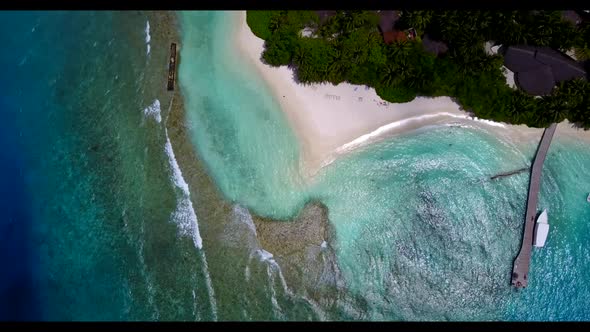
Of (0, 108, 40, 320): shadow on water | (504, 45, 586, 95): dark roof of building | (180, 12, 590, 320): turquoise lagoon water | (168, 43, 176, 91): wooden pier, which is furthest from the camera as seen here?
(168, 43, 176, 91): wooden pier

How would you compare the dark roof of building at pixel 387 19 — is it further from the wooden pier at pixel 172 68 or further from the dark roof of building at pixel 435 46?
the wooden pier at pixel 172 68

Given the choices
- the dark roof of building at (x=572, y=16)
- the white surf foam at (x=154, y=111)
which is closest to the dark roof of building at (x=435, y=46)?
the dark roof of building at (x=572, y=16)

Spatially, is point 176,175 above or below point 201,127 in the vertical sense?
below

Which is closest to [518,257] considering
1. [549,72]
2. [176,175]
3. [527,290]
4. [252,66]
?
[527,290]

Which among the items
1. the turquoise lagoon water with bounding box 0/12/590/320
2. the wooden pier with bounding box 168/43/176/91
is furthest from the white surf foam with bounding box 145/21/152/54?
the wooden pier with bounding box 168/43/176/91

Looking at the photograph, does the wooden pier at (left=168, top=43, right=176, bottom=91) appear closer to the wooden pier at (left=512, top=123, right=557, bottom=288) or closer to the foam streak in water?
the foam streak in water

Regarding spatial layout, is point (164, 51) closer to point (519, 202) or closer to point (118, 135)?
point (118, 135)
